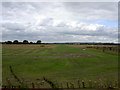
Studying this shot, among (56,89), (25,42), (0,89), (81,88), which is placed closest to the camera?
(0,89)

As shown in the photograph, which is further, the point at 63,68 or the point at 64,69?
the point at 63,68

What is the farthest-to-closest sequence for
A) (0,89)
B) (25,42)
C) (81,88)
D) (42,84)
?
(25,42), (42,84), (81,88), (0,89)

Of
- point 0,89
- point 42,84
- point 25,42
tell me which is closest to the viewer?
point 0,89

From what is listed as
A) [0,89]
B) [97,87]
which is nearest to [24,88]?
[0,89]

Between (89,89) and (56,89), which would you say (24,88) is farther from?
(89,89)

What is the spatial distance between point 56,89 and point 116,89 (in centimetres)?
391

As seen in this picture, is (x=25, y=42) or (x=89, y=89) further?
(x=25, y=42)

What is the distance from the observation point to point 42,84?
511 inches

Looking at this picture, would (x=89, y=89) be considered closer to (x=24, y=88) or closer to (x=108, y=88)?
(x=108, y=88)

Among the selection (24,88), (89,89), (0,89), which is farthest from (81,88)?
(0,89)

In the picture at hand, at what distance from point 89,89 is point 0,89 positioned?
5620 mm

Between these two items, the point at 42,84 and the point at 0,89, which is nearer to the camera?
the point at 0,89

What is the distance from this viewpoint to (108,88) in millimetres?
11656

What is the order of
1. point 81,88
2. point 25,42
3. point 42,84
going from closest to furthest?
point 81,88, point 42,84, point 25,42
